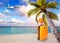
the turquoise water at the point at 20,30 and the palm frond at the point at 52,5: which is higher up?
the palm frond at the point at 52,5

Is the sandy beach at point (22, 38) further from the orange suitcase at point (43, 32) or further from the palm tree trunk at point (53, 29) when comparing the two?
the palm tree trunk at point (53, 29)

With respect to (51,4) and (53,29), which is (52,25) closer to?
(53,29)

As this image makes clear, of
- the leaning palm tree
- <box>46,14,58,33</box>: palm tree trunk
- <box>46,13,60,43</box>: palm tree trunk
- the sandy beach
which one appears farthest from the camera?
the sandy beach

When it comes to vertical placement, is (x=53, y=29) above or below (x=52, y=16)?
below

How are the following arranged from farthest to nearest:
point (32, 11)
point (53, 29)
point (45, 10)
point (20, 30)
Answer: point (20, 30), point (32, 11), point (45, 10), point (53, 29)

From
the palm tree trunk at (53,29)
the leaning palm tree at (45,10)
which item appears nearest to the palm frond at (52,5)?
the leaning palm tree at (45,10)

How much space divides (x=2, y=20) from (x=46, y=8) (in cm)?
167

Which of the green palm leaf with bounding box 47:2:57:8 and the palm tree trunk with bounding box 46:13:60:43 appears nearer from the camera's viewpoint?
the palm tree trunk with bounding box 46:13:60:43

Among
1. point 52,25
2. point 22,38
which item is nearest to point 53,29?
point 52,25

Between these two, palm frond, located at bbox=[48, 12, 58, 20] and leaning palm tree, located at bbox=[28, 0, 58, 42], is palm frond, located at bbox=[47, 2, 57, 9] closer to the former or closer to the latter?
leaning palm tree, located at bbox=[28, 0, 58, 42]

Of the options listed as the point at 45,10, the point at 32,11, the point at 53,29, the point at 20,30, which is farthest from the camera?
the point at 20,30

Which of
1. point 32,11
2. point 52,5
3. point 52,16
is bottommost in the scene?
point 52,16

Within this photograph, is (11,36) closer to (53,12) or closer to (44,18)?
(44,18)

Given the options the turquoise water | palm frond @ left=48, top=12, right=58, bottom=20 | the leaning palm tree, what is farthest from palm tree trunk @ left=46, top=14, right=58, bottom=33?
the turquoise water
